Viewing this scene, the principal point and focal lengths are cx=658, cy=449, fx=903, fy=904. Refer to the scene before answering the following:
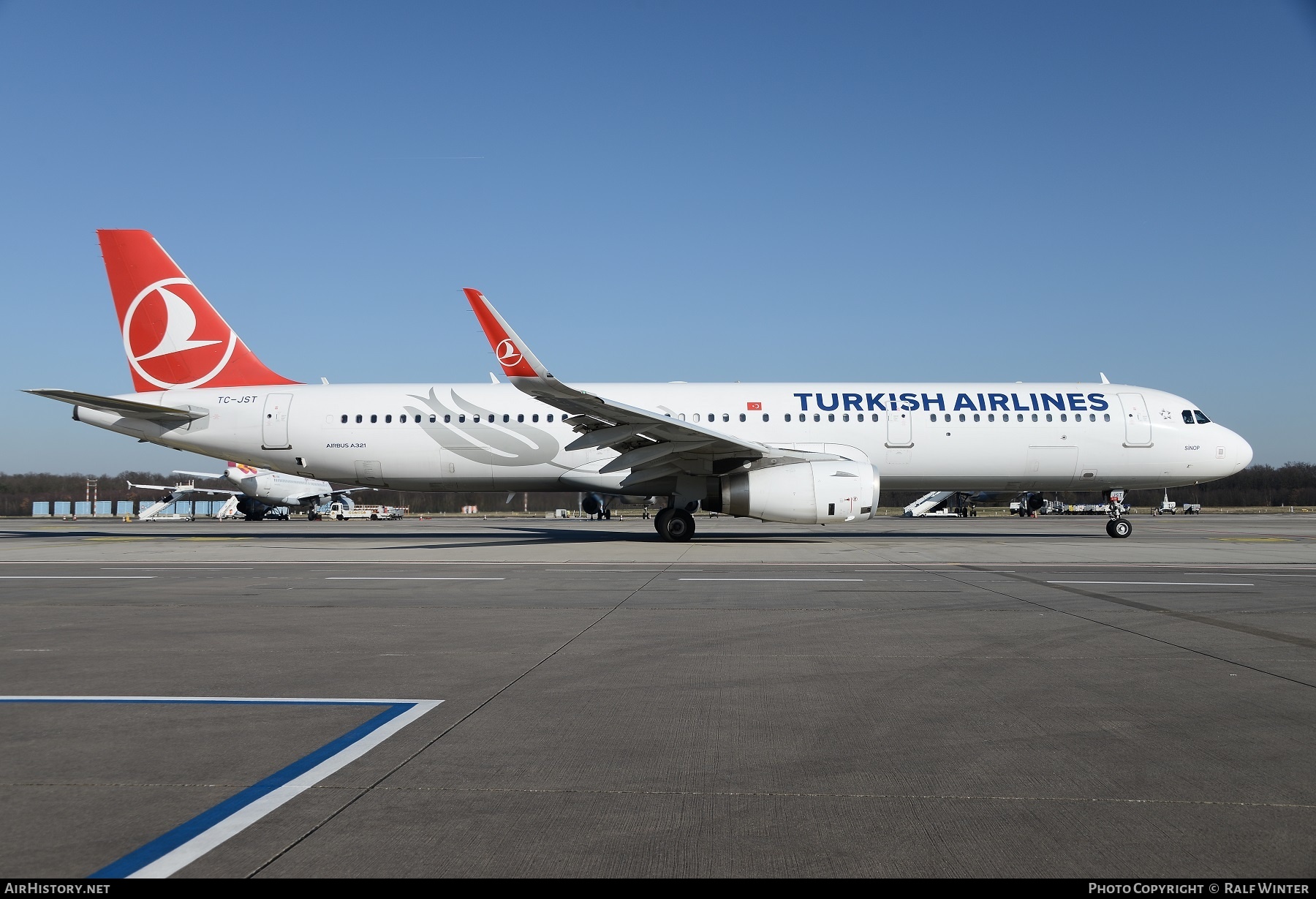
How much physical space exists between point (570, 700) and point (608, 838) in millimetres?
2015

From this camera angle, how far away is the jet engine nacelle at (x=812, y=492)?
18438mm

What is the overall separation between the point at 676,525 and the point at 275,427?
997 cm

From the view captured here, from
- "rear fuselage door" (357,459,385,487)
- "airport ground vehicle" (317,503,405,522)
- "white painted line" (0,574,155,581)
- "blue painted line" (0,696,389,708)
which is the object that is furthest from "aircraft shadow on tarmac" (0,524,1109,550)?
"airport ground vehicle" (317,503,405,522)

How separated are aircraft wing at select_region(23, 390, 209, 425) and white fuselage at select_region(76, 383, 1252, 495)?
17cm

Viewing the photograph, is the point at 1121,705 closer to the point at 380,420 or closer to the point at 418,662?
the point at 418,662

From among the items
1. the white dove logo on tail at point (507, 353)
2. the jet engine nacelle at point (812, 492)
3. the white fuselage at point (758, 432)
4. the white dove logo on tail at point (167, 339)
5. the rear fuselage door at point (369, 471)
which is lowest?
the jet engine nacelle at point (812, 492)

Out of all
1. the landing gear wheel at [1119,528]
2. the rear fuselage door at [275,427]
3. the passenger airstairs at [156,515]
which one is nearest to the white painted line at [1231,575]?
the landing gear wheel at [1119,528]

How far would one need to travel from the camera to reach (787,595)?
32.6 ft

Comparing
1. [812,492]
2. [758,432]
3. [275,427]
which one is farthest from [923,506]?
[275,427]

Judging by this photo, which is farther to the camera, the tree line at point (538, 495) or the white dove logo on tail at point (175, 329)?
the tree line at point (538, 495)

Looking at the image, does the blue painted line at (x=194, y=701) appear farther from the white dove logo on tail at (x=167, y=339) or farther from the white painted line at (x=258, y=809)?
the white dove logo on tail at (x=167, y=339)

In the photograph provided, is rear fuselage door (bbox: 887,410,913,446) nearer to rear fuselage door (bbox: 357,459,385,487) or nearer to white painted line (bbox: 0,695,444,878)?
rear fuselage door (bbox: 357,459,385,487)

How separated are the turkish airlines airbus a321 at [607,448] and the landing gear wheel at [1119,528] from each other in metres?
1.23

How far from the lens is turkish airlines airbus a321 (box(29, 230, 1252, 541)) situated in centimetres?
2120
